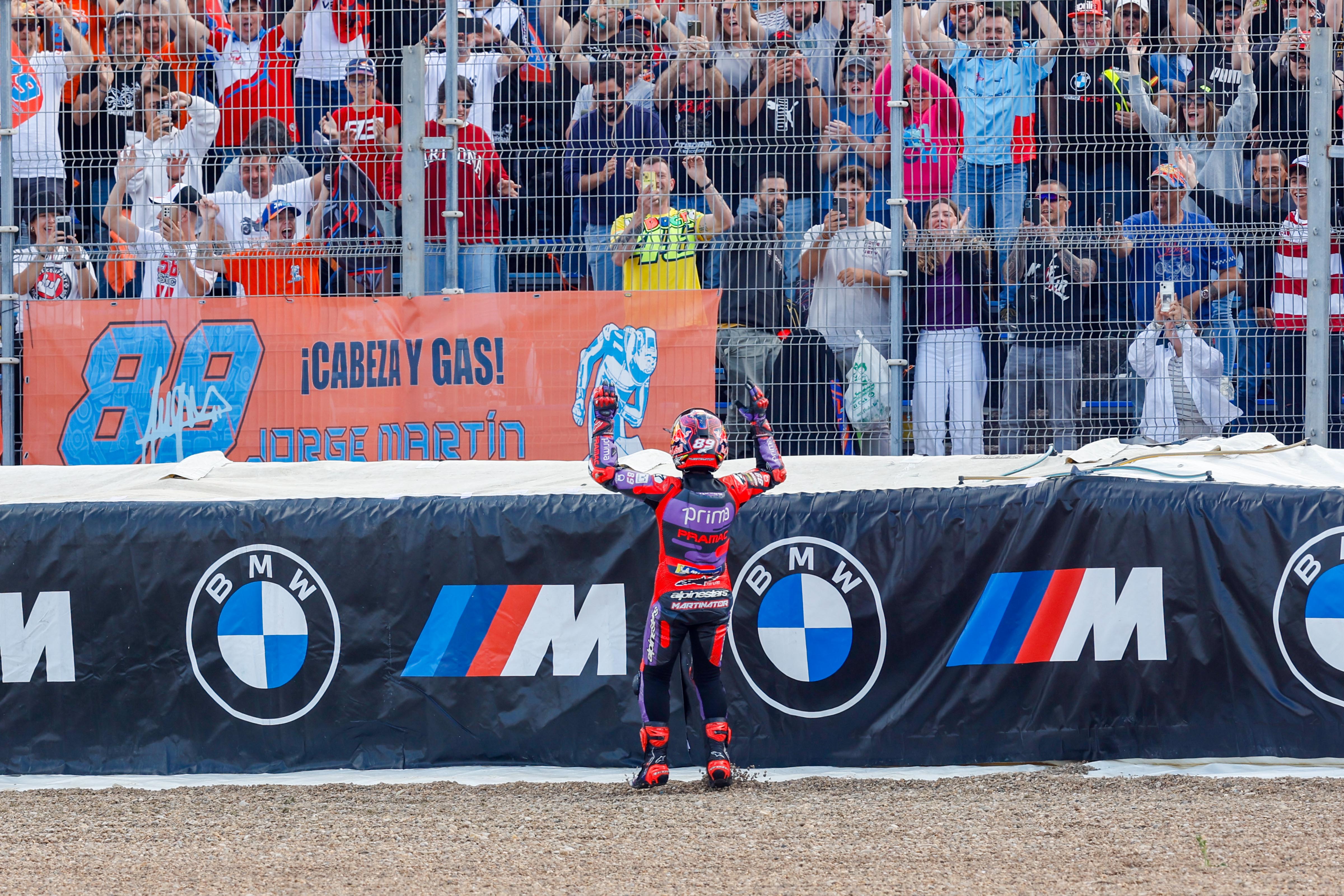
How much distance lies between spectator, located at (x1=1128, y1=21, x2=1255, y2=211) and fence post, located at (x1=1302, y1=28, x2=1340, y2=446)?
35 cm

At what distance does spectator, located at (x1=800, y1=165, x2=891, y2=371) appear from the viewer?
8.27 meters

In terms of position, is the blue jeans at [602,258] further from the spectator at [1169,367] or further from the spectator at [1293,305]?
the spectator at [1293,305]

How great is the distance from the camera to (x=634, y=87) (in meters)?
8.42

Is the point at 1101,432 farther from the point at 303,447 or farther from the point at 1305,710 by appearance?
the point at 303,447

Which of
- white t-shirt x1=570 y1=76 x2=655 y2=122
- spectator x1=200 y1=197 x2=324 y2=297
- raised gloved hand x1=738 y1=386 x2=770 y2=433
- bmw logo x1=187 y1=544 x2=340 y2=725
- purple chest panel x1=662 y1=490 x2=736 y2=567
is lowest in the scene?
bmw logo x1=187 y1=544 x2=340 y2=725

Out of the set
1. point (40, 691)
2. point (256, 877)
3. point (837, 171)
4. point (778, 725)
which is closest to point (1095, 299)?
point (837, 171)

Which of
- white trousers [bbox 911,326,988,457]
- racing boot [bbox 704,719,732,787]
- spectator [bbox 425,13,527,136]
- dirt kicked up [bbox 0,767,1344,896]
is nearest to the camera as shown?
dirt kicked up [bbox 0,767,1344,896]

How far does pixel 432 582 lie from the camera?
7.16m

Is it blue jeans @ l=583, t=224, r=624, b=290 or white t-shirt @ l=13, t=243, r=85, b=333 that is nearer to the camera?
blue jeans @ l=583, t=224, r=624, b=290

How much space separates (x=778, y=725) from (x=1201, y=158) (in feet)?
13.3

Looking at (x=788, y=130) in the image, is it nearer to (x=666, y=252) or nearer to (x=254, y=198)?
(x=666, y=252)

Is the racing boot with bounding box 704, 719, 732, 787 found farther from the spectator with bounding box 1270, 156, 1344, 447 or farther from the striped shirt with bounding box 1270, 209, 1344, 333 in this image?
the striped shirt with bounding box 1270, 209, 1344, 333

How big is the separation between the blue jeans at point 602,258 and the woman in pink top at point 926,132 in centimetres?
169
